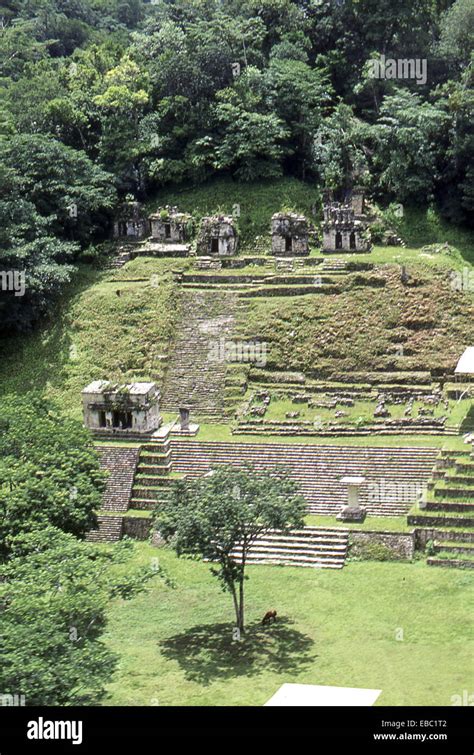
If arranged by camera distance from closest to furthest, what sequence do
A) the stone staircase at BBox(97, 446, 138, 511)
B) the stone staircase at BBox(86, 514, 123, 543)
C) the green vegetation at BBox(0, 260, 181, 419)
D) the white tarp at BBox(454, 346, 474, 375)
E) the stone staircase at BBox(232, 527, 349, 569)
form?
the stone staircase at BBox(232, 527, 349, 569) < the stone staircase at BBox(86, 514, 123, 543) < the stone staircase at BBox(97, 446, 138, 511) < the white tarp at BBox(454, 346, 474, 375) < the green vegetation at BBox(0, 260, 181, 419)

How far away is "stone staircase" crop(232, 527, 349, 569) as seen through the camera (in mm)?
46281

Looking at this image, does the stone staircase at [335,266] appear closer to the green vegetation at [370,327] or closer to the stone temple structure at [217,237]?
the green vegetation at [370,327]

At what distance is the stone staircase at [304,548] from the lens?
152ft

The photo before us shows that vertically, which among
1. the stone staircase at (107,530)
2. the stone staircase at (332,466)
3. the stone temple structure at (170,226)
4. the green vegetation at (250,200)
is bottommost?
the stone staircase at (107,530)

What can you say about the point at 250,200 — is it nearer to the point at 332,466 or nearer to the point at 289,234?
the point at 289,234

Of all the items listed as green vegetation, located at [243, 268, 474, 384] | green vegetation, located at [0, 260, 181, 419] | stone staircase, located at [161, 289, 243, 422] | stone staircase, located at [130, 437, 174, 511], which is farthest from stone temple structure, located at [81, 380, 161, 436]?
green vegetation, located at [243, 268, 474, 384]

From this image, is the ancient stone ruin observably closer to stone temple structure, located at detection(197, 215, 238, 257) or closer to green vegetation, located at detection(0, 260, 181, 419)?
stone temple structure, located at detection(197, 215, 238, 257)

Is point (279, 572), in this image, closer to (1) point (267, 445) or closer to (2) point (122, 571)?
(2) point (122, 571)

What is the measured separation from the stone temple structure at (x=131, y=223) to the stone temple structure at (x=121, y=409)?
767 inches

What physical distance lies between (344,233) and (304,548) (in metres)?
24.9

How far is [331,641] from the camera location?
131 feet

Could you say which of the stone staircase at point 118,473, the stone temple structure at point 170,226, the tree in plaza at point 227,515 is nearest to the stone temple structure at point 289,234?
the stone temple structure at point 170,226

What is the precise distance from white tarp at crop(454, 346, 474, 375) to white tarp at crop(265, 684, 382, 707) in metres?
18.6

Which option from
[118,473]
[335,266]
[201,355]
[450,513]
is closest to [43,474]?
[118,473]
